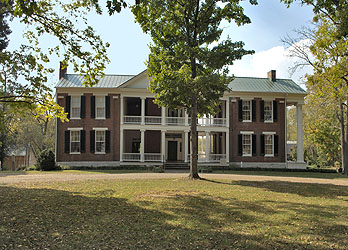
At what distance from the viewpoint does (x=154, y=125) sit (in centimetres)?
2725

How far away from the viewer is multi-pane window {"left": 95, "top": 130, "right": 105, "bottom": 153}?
26.8 m

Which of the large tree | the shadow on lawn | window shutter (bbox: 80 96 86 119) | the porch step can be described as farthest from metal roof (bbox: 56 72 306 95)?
the shadow on lawn

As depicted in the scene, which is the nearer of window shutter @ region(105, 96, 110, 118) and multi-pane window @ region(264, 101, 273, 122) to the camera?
window shutter @ region(105, 96, 110, 118)

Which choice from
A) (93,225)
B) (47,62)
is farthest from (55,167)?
(93,225)

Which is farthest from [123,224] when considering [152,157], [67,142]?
[67,142]

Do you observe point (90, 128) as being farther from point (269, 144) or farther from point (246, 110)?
point (269, 144)

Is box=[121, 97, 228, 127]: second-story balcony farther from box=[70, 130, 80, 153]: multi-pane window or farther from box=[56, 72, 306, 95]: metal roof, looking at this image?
box=[70, 130, 80, 153]: multi-pane window

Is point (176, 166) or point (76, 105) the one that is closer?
point (176, 166)

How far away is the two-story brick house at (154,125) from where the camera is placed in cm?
2666

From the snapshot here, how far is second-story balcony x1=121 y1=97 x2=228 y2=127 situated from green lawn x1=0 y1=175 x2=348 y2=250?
1675 centimetres

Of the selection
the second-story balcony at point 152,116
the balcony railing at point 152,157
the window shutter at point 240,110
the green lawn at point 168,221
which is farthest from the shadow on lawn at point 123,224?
the window shutter at point 240,110

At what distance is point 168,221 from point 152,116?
21.3 metres

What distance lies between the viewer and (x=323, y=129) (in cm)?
3381

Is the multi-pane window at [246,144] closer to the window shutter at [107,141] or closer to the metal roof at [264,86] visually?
the metal roof at [264,86]
